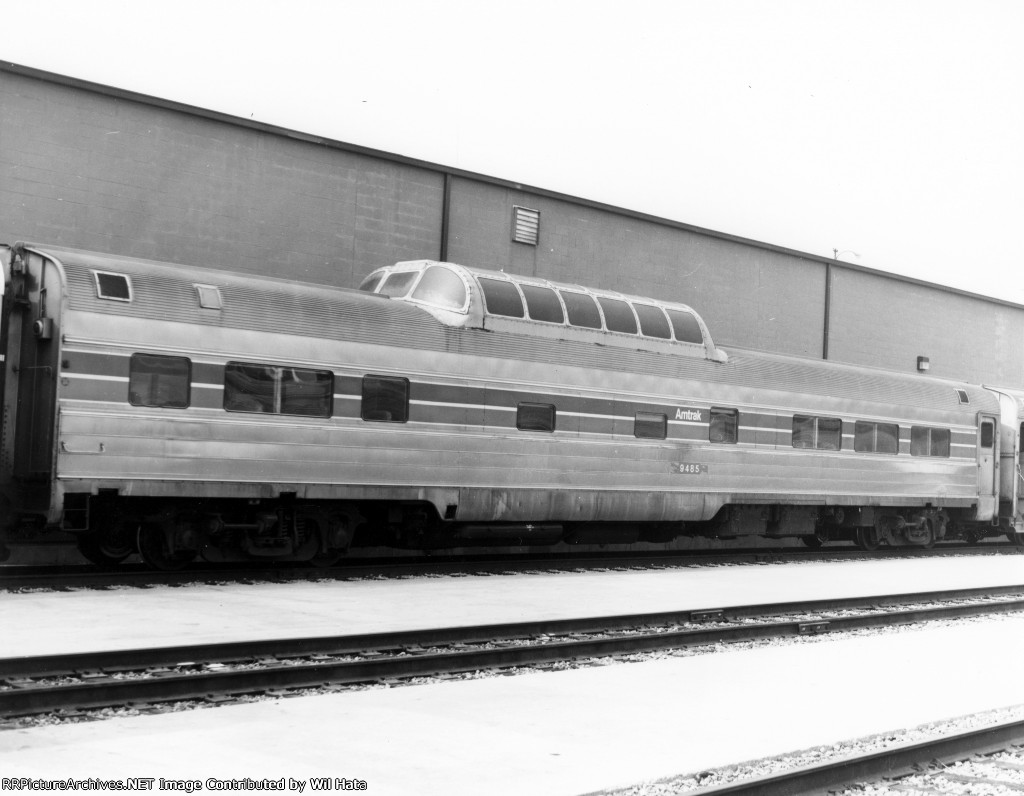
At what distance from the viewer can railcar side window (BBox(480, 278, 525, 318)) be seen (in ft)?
56.9

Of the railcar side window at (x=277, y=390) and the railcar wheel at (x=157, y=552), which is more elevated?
the railcar side window at (x=277, y=390)

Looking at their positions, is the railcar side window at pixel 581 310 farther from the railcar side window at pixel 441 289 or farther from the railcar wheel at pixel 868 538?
the railcar wheel at pixel 868 538

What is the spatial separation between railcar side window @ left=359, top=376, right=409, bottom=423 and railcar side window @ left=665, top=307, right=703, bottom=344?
5.91 metres

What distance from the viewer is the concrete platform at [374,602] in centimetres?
1073

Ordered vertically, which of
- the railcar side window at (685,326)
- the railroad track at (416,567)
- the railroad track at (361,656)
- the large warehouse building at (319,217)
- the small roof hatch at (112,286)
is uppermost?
the large warehouse building at (319,217)

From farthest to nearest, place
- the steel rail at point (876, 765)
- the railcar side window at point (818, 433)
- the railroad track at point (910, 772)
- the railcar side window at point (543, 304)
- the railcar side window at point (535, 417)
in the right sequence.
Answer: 1. the railcar side window at point (818, 433)
2. the railcar side window at point (543, 304)
3. the railcar side window at point (535, 417)
4. the railroad track at point (910, 772)
5. the steel rail at point (876, 765)

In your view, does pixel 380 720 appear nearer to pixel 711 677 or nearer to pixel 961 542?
pixel 711 677

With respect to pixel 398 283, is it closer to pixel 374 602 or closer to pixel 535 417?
pixel 535 417

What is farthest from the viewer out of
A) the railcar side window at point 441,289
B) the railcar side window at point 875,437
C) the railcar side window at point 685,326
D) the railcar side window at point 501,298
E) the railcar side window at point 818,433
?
the railcar side window at point 875,437

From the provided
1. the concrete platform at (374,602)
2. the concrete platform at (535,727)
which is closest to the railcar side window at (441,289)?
the concrete platform at (374,602)

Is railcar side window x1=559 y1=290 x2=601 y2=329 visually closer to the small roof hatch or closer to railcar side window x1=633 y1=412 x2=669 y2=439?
railcar side window x1=633 y1=412 x2=669 y2=439

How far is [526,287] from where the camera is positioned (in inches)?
712

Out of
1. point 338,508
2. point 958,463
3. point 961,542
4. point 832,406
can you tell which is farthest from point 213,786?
point 961,542

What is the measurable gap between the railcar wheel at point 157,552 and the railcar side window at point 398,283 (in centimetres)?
497
